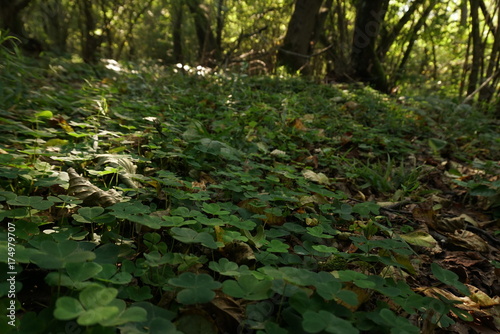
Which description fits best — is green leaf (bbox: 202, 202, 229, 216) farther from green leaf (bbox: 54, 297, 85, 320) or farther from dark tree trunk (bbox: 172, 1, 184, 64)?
dark tree trunk (bbox: 172, 1, 184, 64)

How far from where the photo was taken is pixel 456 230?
6.56 ft

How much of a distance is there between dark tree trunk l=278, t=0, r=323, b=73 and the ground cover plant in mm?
4121

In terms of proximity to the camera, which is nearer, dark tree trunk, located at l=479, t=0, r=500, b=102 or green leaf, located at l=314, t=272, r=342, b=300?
green leaf, located at l=314, t=272, r=342, b=300

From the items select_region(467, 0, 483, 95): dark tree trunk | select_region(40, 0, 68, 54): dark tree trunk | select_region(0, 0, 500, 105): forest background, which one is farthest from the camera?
select_region(40, 0, 68, 54): dark tree trunk

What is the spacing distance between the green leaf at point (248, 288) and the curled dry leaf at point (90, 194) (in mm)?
745

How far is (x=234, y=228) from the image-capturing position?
155 cm

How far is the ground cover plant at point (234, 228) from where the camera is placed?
0.97 metres

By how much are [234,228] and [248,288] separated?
535 mm

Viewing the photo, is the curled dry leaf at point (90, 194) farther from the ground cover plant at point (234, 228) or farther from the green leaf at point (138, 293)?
the green leaf at point (138, 293)

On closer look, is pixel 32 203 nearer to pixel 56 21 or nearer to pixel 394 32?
pixel 394 32

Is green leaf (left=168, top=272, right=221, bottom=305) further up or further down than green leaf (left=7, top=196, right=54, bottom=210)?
further down

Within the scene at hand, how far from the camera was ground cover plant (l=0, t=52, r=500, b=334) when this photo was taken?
0.97 meters

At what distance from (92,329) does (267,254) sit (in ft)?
2.28

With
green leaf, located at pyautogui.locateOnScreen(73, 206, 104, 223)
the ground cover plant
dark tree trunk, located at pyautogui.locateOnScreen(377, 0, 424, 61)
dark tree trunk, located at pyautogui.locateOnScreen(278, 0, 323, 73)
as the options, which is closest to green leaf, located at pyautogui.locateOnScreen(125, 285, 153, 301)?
the ground cover plant
